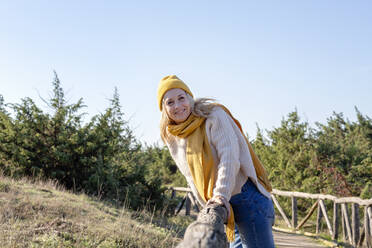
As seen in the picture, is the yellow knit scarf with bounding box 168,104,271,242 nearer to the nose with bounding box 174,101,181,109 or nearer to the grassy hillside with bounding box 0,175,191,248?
the nose with bounding box 174,101,181,109

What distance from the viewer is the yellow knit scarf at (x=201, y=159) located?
2.07 m

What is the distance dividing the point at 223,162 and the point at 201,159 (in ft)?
0.51

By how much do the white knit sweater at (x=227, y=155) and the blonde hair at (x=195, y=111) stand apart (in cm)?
5

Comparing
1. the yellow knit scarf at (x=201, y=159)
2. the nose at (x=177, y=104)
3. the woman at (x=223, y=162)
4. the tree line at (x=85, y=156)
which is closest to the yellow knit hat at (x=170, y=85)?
the woman at (x=223, y=162)

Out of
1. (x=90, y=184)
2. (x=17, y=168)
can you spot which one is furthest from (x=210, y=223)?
(x=17, y=168)

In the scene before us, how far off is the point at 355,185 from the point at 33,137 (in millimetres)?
11313

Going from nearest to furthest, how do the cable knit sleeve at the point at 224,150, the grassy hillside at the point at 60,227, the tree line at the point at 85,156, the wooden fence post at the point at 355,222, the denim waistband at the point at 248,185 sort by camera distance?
the cable knit sleeve at the point at 224,150
the denim waistband at the point at 248,185
the grassy hillside at the point at 60,227
the wooden fence post at the point at 355,222
the tree line at the point at 85,156

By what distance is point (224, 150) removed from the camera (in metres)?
2.01

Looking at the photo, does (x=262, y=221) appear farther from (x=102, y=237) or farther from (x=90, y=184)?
(x=90, y=184)

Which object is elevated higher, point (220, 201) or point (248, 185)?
point (248, 185)

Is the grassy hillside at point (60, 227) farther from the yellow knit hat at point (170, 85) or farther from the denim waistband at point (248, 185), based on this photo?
the denim waistband at point (248, 185)

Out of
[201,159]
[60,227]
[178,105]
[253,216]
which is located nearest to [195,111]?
[178,105]

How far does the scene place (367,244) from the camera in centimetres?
685

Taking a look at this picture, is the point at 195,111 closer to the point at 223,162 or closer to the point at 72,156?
the point at 223,162
